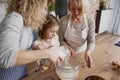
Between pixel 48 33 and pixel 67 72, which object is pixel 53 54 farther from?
pixel 48 33

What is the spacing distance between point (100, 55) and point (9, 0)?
0.85 meters

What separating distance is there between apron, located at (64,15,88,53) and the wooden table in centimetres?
22

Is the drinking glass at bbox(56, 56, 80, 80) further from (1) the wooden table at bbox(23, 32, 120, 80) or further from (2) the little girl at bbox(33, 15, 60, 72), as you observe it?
(2) the little girl at bbox(33, 15, 60, 72)

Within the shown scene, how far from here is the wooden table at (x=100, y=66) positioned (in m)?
1.08

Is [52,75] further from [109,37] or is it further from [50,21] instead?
[109,37]

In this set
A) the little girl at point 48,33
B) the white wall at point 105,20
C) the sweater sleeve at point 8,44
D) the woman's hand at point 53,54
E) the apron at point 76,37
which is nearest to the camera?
the sweater sleeve at point 8,44

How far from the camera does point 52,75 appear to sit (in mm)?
1088

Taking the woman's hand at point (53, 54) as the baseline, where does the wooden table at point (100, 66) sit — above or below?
below

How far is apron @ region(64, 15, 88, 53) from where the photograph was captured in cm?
172

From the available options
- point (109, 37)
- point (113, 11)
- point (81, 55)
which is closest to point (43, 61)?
point (81, 55)


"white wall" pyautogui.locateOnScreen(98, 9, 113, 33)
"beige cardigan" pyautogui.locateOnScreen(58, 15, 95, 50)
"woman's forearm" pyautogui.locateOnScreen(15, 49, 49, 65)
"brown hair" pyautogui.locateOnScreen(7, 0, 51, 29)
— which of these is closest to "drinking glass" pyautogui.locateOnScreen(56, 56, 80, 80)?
"woman's forearm" pyautogui.locateOnScreen(15, 49, 49, 65)

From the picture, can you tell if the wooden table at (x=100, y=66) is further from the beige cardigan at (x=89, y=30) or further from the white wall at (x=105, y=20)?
the white wall at (x=105, y=20)

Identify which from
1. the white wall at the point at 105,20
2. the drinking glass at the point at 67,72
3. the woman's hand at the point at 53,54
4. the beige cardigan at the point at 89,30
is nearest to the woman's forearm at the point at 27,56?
the woman's hand at the point at 53,54

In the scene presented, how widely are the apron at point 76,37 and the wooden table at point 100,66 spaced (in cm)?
22
